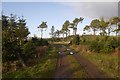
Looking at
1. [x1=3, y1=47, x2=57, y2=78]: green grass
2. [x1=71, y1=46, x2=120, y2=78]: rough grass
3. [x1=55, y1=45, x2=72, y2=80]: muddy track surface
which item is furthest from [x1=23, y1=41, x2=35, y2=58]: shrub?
[x1=71, y1=46, x2=120, y2=78]: rough grass

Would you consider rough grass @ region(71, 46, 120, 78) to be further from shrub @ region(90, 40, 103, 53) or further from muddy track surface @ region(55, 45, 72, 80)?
shrub @ region(90, 40, 103, 53)

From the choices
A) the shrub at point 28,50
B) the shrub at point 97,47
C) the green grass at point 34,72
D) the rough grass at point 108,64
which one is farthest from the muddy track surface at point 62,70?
the shrub at point 97,47

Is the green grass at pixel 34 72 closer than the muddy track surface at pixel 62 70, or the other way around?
the green grass at pixel 34 72

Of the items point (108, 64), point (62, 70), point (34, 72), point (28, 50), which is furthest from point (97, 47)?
point (34, 72)

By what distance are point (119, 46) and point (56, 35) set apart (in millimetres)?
128595

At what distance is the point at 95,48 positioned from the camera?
44.8 metres

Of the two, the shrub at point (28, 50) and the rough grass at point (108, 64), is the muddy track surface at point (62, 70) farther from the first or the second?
the shrub at point (28, 50)

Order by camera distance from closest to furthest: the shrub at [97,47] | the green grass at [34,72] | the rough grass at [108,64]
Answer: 1. the green grass at [34,72]
2. the rough grass at [108,64]
3. the shrub at [97,47]

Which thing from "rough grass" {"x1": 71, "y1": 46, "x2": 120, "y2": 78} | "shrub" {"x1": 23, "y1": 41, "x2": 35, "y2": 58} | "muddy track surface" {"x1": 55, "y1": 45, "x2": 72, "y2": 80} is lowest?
"muddy track surface" {"x1": 55, "y1": 45, "x2": 72, "y2": 80}

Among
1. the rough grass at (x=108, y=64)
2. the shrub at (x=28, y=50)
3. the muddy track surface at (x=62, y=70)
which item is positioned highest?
the shrub at (x=28, y=50)

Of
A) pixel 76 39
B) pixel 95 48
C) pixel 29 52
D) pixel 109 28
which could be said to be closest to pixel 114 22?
pixel 109 28

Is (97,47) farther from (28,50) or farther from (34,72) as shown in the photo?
(34,72)

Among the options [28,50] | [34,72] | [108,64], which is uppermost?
[28,50]

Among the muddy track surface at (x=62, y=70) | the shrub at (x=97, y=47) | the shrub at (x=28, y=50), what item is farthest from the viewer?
the shrub at (x=97, y=47)
